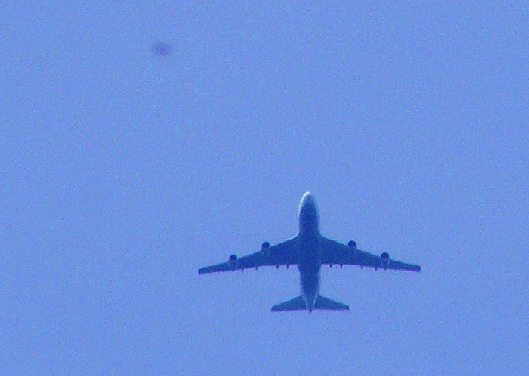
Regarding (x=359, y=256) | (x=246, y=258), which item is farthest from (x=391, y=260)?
(x=246, y=258)

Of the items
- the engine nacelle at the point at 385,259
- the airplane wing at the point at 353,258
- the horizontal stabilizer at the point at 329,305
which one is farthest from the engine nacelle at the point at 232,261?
the engine nacelle at the point at 385,259

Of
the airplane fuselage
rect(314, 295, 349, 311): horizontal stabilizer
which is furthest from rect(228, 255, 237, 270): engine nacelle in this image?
rect(314, 295, 349, 311): horizontal stabilizer

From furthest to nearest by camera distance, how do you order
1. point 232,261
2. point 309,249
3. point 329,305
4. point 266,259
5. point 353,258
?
point 353,258
point 266,259
point 329,305
point 232,261
point 309,249

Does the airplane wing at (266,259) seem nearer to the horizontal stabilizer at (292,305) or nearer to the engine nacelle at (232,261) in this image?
the engine nacelle at (232,261)

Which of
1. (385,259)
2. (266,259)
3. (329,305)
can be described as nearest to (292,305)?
(329,305)

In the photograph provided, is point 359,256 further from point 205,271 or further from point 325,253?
point 205,271

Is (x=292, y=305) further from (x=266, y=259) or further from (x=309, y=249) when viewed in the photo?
(x=309, y=249)

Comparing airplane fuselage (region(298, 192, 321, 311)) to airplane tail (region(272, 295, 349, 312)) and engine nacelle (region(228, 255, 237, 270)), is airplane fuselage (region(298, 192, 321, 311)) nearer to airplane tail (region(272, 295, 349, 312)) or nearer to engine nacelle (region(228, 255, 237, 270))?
airplane tail (region(272, 295, 349, 312))
